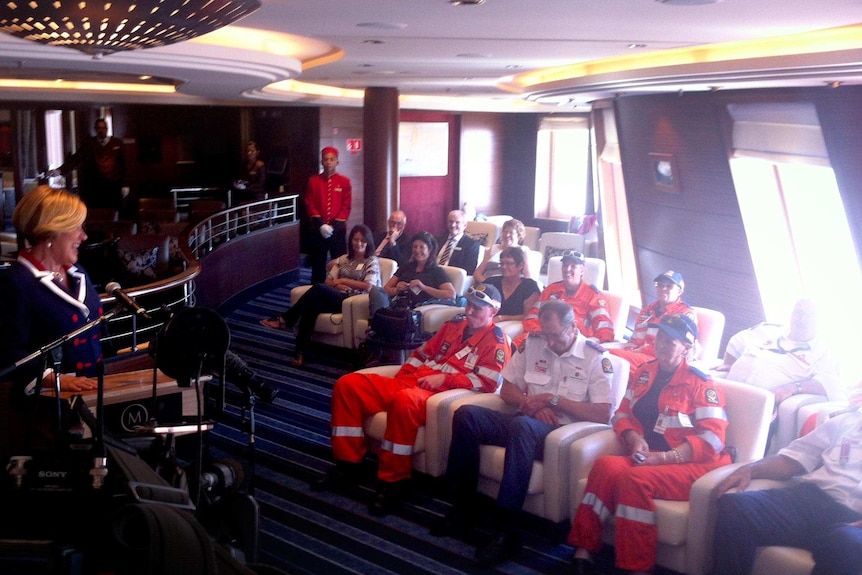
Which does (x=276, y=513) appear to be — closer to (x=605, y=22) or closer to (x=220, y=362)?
(x=220, y=362)

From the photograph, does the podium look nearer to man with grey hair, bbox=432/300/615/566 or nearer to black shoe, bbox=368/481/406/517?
black shoe, bbox=368/481/406/517

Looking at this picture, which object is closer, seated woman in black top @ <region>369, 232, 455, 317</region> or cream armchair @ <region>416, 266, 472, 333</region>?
cream armchair @ <region>416, 266, 472, 333</region>

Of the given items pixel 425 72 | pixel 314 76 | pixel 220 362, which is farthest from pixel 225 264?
pixel 220 362

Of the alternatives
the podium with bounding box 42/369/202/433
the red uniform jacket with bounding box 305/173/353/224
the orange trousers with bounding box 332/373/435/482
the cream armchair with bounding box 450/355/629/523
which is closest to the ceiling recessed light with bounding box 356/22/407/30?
the orange trousers with bounding box 332/373/435/482

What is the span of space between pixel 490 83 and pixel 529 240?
9.90ft

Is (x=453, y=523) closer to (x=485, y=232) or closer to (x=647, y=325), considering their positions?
(x=647, y=325)

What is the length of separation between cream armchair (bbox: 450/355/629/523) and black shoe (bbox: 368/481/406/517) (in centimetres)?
50

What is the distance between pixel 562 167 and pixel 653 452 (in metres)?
13.3

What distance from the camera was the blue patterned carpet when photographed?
4.42 m

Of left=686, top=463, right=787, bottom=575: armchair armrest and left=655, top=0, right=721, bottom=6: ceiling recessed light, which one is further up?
left=655, top=0, right=721, bottom=6: ceiling recessed light

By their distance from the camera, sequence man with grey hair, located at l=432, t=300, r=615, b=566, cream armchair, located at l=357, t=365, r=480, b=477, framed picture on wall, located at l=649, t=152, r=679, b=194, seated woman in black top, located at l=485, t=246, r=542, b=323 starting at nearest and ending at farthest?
man with grey hair, located at l=432, t=300, r=615, b=566 < cream armchair, located at l=357, t=365, r=480, b=477 < seated woman in black top, located at l=485, t=246, r=542, b=323 < framed picture on wall, located at l=649, t=152, r=679, b=194

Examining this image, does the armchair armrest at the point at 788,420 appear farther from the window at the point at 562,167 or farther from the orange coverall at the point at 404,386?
the window at the point at 562,167

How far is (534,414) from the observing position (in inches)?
192

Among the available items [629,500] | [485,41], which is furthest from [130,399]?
[485,41]
